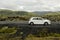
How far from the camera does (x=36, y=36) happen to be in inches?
746

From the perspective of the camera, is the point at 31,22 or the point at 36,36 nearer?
the point at 36,36

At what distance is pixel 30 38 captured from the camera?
1809 centimetres

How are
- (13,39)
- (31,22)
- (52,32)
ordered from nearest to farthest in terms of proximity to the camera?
(13,39) < (52,32) < (31,22)

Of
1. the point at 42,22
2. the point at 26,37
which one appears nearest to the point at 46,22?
the point at 42,22

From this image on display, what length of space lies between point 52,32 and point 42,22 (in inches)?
451

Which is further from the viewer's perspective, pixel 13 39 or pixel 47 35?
pixel 47 35

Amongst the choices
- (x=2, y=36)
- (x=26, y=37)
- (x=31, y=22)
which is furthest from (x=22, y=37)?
(x=31, y=22)

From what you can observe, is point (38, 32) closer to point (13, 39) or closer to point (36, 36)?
point (36, 36)

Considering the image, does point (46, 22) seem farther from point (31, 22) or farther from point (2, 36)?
point (2, 36)

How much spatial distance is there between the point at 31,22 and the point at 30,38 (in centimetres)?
1382

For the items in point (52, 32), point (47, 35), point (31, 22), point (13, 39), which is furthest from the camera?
point (31, 22)

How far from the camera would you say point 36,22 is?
31.9 m

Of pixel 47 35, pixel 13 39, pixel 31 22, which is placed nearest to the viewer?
pixel 13 39

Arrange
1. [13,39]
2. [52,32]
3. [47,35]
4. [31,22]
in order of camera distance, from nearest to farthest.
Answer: [13,39]
[47,35]
[52,32]
[31,22]
